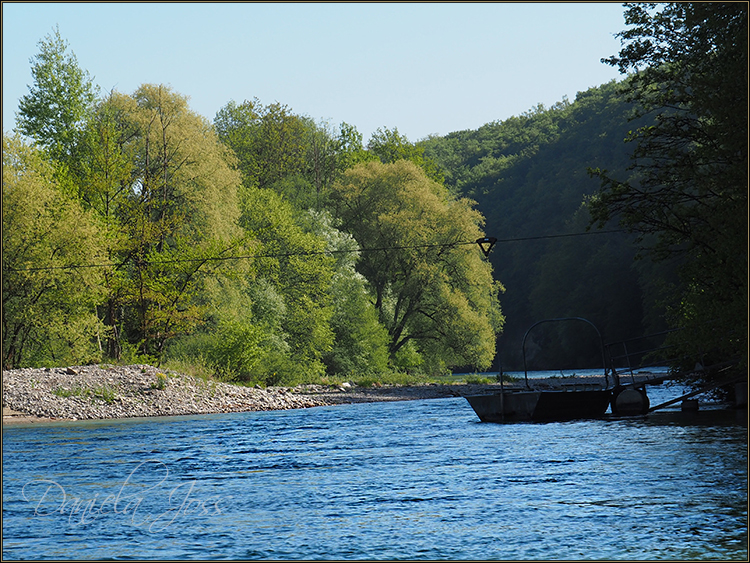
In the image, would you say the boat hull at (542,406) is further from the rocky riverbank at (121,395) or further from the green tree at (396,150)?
the green tree at (396,150)

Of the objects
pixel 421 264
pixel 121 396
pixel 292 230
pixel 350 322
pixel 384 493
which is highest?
pixel 292 230

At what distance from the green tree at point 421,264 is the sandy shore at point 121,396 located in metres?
15.4

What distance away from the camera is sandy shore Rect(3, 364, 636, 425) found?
110 feet

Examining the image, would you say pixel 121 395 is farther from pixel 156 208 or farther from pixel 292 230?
pixel 292 230

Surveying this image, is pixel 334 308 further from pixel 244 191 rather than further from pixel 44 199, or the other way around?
pixel 44 199

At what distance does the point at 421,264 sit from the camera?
56.7 meters

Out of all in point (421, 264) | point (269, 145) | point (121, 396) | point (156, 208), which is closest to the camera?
point (121, 396)

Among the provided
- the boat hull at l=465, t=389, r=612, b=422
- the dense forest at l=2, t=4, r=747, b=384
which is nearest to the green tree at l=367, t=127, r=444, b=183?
the dense forest at l=2, t=4, r=747, b=384

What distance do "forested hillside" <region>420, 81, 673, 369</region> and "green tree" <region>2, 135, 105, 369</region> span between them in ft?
161

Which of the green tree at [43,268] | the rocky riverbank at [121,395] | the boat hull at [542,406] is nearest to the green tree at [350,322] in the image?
the rocky riverbank at [121,395]

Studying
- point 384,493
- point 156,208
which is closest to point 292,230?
point 156,208

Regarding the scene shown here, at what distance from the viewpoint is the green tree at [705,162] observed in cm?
1845

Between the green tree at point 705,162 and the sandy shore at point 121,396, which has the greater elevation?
the green tree at point 705,162

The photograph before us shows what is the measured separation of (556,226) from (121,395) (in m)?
87.1
